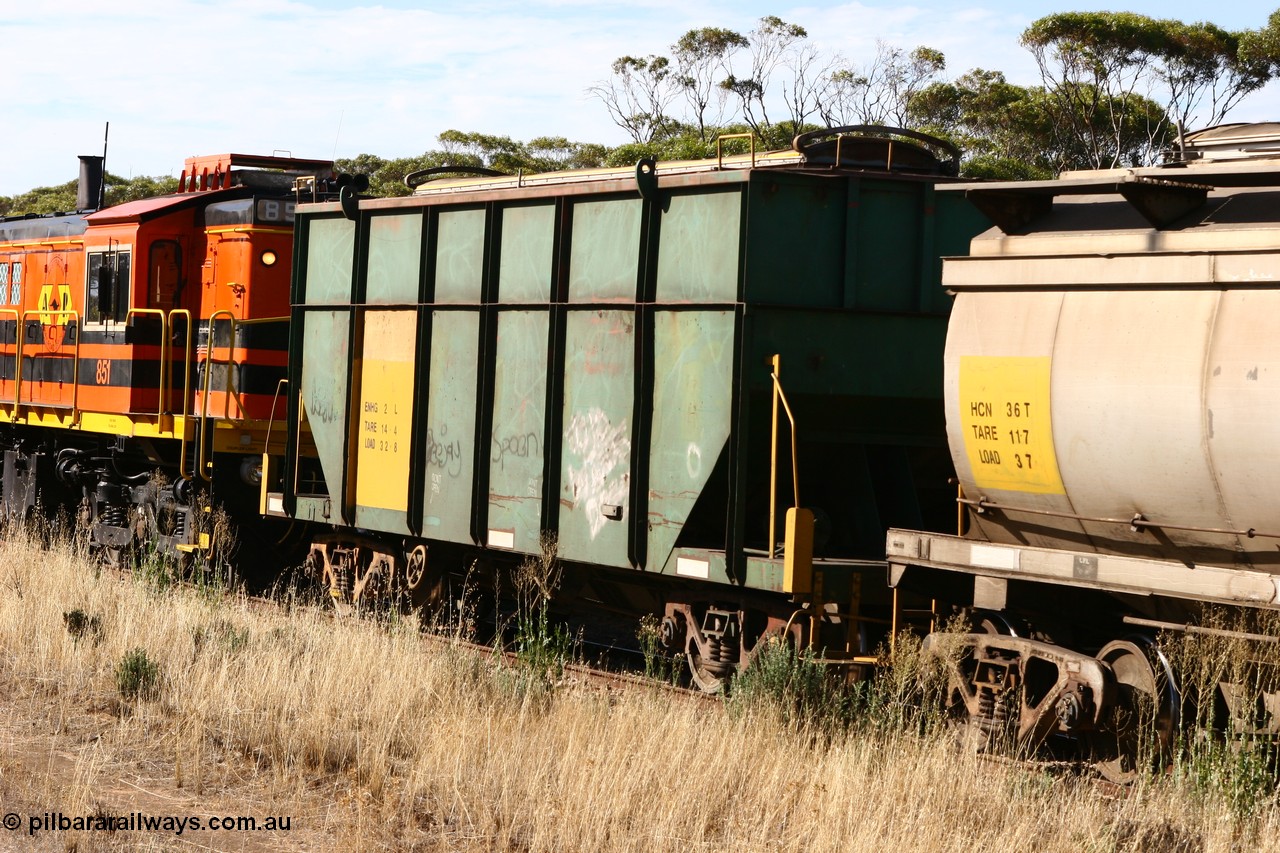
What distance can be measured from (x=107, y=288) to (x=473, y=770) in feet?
32.9

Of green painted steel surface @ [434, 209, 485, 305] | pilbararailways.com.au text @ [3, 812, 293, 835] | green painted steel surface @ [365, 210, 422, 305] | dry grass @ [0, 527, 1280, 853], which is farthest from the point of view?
green painted steel surface @ [365, 210, 422, 305]

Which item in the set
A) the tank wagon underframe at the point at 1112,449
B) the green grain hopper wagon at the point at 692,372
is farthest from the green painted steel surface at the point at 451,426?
the tank wagon underframe at the point at 1112,449

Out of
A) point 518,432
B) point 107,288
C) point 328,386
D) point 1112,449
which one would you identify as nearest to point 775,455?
point 1112,449

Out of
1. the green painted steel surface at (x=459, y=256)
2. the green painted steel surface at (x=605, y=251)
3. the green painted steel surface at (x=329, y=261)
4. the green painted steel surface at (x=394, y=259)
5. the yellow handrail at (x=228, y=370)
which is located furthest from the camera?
the yellow handrail at (x=228, y=370)

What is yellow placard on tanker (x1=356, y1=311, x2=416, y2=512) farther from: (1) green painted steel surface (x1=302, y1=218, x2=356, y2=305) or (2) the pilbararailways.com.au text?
(2) the pilbararailways.com.au text

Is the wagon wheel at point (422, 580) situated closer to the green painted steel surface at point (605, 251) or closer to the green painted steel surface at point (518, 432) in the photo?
the green painted steel surface at point (518, 432)

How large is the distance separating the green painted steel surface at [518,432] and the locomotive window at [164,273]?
615 cm

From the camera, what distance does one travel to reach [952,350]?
7914 millimetres

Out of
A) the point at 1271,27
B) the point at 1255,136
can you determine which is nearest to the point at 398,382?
the point at 1255,136

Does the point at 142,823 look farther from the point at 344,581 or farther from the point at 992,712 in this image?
the point at 344,581

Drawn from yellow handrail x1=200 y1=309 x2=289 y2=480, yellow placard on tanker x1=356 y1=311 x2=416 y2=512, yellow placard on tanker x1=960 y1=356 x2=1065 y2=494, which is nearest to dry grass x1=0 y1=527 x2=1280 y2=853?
yellow placard on tanker x1=960 y1=356 x2=1065 y2=494

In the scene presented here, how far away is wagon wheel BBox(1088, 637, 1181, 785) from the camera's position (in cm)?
722

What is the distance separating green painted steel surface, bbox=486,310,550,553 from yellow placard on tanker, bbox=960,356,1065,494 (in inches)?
136

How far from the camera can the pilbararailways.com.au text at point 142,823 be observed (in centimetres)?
670
